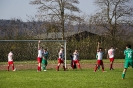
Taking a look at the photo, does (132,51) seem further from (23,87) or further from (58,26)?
(58,26)

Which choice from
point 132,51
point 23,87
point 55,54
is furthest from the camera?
point 55,54

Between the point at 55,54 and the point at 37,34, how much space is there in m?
21.5

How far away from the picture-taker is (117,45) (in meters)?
56.4

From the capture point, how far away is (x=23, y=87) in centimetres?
1415

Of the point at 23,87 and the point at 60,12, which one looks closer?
the point at 23,87

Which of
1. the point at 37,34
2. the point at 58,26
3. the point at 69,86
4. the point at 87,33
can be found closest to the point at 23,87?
the point at 69,86

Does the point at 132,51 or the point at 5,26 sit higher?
the point at 5,26

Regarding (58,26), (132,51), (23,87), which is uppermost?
(58,26)

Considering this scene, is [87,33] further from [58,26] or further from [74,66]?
[74,66]

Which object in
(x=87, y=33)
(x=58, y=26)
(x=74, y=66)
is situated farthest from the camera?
(x=87, y=33)

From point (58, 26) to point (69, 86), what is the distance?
38.0 meters

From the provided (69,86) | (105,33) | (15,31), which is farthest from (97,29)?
(69,86)

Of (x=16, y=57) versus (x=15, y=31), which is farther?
(x=15, y=31)

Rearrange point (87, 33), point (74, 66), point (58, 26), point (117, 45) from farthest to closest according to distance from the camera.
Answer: point (87, 33)
point (117, 45)
point (58, 26)
point (74, 66)
